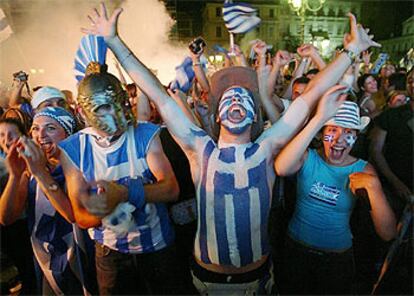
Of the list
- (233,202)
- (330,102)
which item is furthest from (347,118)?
(233,202)

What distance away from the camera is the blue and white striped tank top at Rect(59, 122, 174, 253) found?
2104 mm

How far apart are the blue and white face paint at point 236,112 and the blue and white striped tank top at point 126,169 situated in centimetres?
49

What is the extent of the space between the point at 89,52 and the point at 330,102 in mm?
1853

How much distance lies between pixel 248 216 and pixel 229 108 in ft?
2.26

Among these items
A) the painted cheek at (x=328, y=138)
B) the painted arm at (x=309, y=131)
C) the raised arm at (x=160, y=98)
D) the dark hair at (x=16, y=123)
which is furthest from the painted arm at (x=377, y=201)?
the dark hair at (x=16, y=123)

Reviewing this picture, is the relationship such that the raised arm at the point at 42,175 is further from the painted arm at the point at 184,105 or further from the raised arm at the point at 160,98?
the painted arm at the point at 184,105

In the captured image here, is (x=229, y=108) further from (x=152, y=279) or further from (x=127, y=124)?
(x=152, y=279)

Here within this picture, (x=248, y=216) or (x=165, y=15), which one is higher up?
(x=165, y=15)

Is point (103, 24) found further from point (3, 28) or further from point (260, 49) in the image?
point (3, 28)

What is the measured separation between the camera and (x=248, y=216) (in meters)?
2.05

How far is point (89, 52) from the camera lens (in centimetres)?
260

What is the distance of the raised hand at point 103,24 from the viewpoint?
87.0 inches

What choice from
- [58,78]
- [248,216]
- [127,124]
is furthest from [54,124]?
[58,78]

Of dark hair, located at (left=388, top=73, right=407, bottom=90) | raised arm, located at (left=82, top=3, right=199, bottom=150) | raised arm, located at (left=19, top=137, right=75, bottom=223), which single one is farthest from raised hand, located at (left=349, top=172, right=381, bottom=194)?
dark hair, located at (left=388, top=73, right=407, bottom=90)
